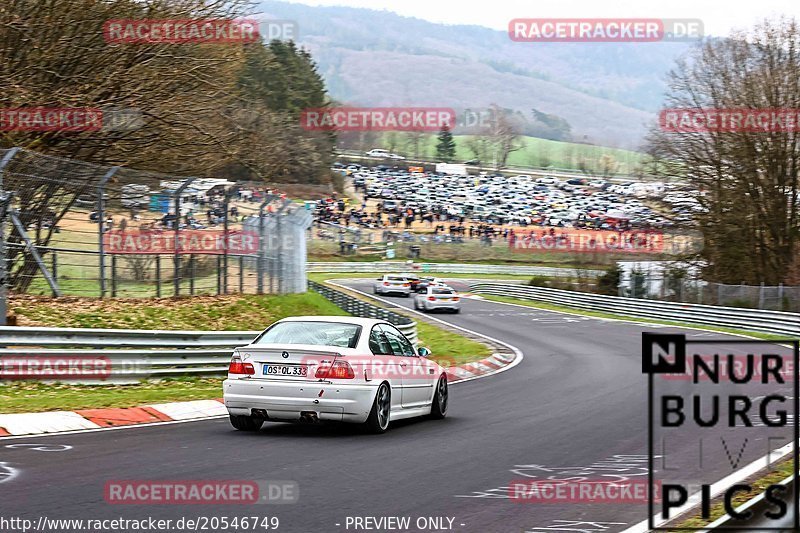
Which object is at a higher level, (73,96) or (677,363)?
(73,96)

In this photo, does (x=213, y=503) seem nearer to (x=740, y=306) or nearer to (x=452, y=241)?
(x=740, y=306)

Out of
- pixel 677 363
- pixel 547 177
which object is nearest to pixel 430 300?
pixel 677 363

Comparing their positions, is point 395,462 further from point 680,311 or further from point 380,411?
point 680,311

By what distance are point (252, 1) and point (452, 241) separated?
60.1 meters

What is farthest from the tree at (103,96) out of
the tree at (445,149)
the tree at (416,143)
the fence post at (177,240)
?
the tree at (416,143)

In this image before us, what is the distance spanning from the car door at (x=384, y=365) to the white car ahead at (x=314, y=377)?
0.01m

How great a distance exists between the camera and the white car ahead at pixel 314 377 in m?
11.4

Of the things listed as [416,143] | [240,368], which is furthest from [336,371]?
[416,143]

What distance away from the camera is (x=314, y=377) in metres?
11.4

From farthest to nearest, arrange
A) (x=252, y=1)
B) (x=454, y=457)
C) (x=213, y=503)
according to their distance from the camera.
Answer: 1. (x=252, y=1)
2. (x=454, y=457)
3. (x=213, y=503)

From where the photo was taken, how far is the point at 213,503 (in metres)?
7.54

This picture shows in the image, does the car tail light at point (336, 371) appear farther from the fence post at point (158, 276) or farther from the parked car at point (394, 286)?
the parked car at point (394, 286)

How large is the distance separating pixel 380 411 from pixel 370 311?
65.2 ft

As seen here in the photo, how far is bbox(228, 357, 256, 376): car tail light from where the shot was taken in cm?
1158
